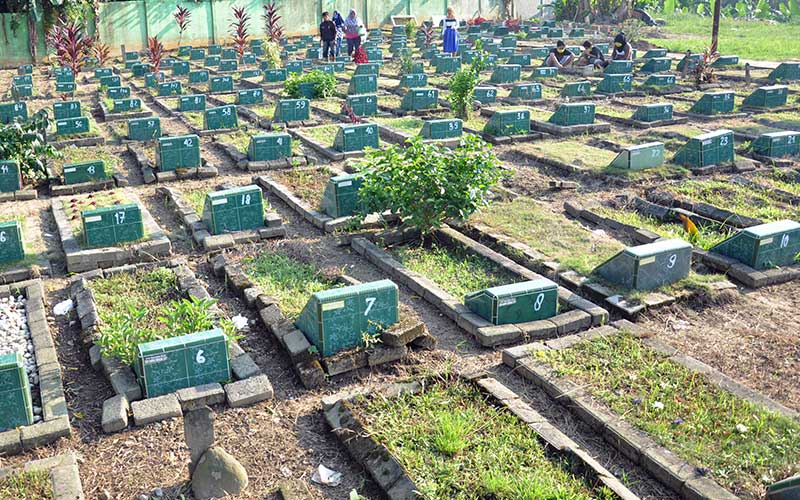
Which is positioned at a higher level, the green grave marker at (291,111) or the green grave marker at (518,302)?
the green grave marker at (291,111)

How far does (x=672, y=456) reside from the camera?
4.98m

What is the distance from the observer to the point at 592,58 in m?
22.8

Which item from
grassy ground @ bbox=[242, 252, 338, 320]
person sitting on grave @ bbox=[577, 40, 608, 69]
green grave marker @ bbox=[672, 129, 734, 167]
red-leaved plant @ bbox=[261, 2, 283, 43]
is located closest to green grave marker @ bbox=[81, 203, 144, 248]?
grassy ground @ bbox=[242, 252, 338, 320]

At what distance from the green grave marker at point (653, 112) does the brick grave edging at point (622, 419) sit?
9097 mm

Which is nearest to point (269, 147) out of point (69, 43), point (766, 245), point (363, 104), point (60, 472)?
point (363, 104)

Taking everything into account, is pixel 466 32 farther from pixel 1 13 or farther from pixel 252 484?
pixel 252 484

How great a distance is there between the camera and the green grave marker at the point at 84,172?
36.4 ft

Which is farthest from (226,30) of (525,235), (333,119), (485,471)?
(485,471)

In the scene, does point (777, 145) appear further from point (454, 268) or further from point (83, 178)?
point (83, 178)

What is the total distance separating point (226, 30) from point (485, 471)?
94.6 ft

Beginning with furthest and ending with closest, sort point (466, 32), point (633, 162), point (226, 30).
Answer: point (466, 32) → point (226, 30) → point (633, 162)

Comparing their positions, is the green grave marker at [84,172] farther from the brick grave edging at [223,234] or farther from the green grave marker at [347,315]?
the green grave marker at [347,315]

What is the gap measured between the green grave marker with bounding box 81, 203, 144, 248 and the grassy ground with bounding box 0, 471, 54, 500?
13.8 feet

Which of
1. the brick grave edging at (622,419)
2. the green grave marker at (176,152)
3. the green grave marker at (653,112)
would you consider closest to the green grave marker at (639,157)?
the green grave marker at (653,112)
